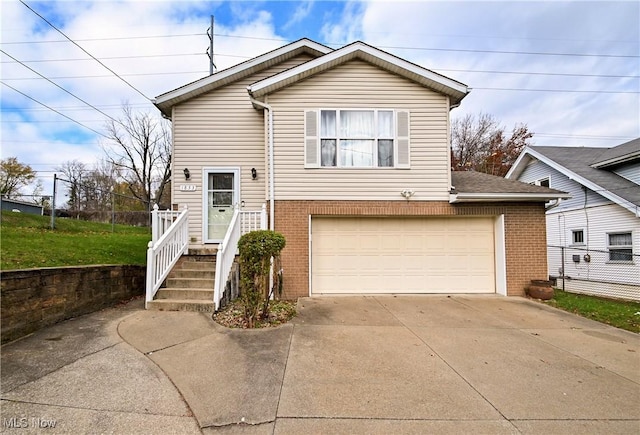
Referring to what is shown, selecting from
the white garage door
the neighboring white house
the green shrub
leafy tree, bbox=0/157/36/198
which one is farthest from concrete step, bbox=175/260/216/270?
leafy tree, bbox=0/157/36/198

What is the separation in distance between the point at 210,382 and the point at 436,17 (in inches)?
506

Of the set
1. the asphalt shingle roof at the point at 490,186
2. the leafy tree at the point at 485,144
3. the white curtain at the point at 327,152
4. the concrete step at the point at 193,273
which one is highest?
the leafy tree at the point at 485,144

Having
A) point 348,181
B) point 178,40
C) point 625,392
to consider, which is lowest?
point 625,392

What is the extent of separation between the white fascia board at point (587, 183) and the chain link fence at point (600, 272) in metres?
1.80

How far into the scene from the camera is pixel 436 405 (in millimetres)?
2947

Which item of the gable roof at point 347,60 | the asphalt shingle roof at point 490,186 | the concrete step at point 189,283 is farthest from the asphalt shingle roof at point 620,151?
the concrete step at point 189,283

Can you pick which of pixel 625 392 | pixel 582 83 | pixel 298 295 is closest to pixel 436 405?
pixel 625 392

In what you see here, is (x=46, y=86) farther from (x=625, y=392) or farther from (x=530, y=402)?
(x=625, y=392)

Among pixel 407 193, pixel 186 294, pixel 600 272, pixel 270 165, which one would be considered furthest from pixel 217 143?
pixel 600 272

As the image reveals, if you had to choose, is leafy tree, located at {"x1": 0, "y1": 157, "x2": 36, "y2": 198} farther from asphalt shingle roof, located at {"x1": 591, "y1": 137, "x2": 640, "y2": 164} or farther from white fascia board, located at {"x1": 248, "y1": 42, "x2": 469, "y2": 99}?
asphalt shingle roof, located at {"x1": 591, "y1": 137, "x2": 640, "y2": 164}

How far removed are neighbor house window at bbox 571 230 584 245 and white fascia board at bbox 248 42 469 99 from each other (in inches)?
429

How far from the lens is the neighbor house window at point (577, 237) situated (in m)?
13.8

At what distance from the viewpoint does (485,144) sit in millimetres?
25328

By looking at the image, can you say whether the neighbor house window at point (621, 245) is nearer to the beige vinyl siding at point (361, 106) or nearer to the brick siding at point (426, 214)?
the brick siding at point (426, 214)
